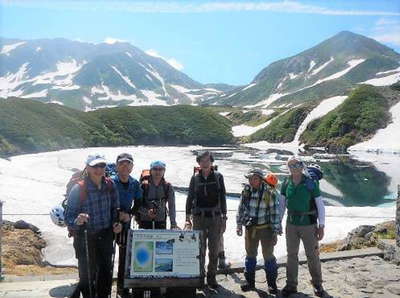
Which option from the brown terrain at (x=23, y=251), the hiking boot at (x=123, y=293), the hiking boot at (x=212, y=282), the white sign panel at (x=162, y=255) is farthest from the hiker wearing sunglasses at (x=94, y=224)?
the brown terrain at (x=23, y=251)

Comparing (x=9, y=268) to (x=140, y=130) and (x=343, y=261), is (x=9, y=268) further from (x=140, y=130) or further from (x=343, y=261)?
(x=140, y=130)

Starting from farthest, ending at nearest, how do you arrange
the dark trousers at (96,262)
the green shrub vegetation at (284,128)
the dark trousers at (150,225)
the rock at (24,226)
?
the green shrub vegetation at (284,128) < the rock at (24,226) < the dark trousers at (150,225) < the dark trousers at (96,262)

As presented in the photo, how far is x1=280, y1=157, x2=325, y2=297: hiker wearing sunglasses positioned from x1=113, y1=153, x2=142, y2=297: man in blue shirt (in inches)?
100

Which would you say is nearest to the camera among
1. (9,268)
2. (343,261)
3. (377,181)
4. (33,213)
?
(343,261)

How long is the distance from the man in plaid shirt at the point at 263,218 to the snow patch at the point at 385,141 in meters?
62.1

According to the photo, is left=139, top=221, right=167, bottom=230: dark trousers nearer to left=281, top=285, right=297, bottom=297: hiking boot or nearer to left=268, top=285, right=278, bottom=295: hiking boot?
left=268, top=285, right=278, bottom=295: hiking boot

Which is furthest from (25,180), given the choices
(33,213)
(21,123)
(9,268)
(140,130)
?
(140,130)

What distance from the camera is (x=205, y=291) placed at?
26.3ft

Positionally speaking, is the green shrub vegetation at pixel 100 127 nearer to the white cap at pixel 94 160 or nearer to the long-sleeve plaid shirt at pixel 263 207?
the long-sleeve plaid shirt at pixel 263 207

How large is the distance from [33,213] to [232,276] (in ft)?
43.7

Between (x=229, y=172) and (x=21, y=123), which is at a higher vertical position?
(x=21, y=123)

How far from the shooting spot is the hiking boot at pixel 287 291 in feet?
25.8

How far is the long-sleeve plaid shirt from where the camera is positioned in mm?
7875

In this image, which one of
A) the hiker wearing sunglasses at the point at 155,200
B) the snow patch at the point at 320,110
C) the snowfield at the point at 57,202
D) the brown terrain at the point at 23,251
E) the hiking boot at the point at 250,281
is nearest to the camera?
the hiker wearing sunglasses at the point at 155,200
